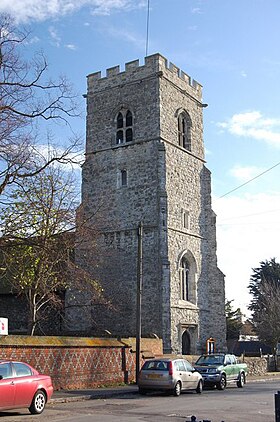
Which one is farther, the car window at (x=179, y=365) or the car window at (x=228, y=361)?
the car window at (x=228, y=361)

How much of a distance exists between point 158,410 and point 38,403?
306 centimetres

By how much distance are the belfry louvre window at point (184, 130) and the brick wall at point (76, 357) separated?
1779 centimetres

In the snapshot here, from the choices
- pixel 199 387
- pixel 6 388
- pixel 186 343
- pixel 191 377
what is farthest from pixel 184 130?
pixel 6 388

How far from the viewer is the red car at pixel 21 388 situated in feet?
43.4

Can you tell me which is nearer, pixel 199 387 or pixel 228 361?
pixel 199 387

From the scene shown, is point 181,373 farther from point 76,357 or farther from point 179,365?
point 76,357

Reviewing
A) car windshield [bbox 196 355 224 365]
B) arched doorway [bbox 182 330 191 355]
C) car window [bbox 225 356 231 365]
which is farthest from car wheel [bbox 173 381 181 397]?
arched doorway [bbox 182 330 191 355]

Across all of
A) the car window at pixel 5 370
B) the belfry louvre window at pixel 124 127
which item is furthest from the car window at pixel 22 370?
the belfry louvre window at pixel 124 127

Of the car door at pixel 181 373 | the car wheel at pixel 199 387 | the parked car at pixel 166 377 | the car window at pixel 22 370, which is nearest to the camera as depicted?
the car window at pixel 22 370

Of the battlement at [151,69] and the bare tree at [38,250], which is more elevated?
the battlement at [151,69]

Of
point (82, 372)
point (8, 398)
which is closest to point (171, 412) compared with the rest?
point (8, 398)

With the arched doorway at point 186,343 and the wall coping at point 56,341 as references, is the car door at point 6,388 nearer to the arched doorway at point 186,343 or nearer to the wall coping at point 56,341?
the wall coping at point 56,341

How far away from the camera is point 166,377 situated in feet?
63.6

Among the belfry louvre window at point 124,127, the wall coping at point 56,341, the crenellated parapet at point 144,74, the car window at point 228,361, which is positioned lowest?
the car window at point 228,361
